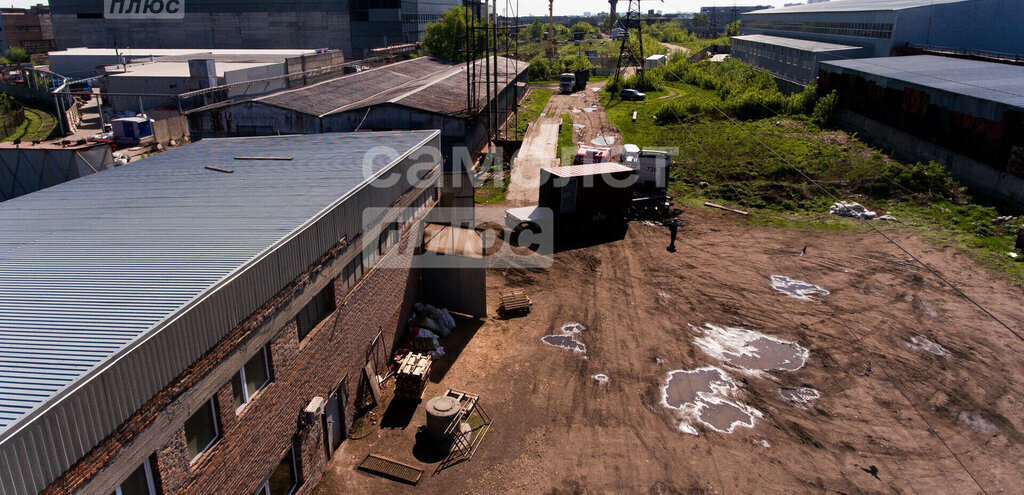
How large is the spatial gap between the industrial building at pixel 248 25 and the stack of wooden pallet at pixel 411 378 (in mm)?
69087

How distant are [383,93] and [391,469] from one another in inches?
1034

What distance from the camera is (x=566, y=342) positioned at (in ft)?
52.8

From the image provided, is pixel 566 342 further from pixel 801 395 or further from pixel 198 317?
pixel 198 317

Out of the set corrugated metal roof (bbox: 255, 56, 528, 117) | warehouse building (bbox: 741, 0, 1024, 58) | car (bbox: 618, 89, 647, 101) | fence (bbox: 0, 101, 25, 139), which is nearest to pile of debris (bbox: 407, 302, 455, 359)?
corrugated metal roof (bbox: 255, 56, 528, 117)

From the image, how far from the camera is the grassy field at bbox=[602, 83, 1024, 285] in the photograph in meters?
22.8

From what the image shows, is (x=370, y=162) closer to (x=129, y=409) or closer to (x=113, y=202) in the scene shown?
(x=113, y=202)

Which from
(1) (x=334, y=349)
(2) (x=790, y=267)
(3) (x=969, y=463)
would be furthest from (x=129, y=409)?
(2) (x=790, y=267)

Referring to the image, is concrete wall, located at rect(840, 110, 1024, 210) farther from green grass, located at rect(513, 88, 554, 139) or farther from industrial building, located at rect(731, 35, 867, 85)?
green grass, located at rect(513, 88, 554, 139)

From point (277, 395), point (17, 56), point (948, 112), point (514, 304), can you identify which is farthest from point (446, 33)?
point (17, 56)

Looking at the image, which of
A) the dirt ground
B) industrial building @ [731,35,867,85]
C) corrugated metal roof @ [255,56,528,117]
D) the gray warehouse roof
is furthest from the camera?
the gray warehouse roof

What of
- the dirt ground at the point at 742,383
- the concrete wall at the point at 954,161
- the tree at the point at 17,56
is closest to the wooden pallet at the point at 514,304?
the dirt ground at the point at 742,383

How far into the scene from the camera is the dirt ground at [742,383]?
11.5 m

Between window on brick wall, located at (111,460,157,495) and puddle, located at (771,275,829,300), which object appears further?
puddle, located at (771,275,829,300)

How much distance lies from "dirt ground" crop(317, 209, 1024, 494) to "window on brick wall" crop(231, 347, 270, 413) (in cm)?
300
